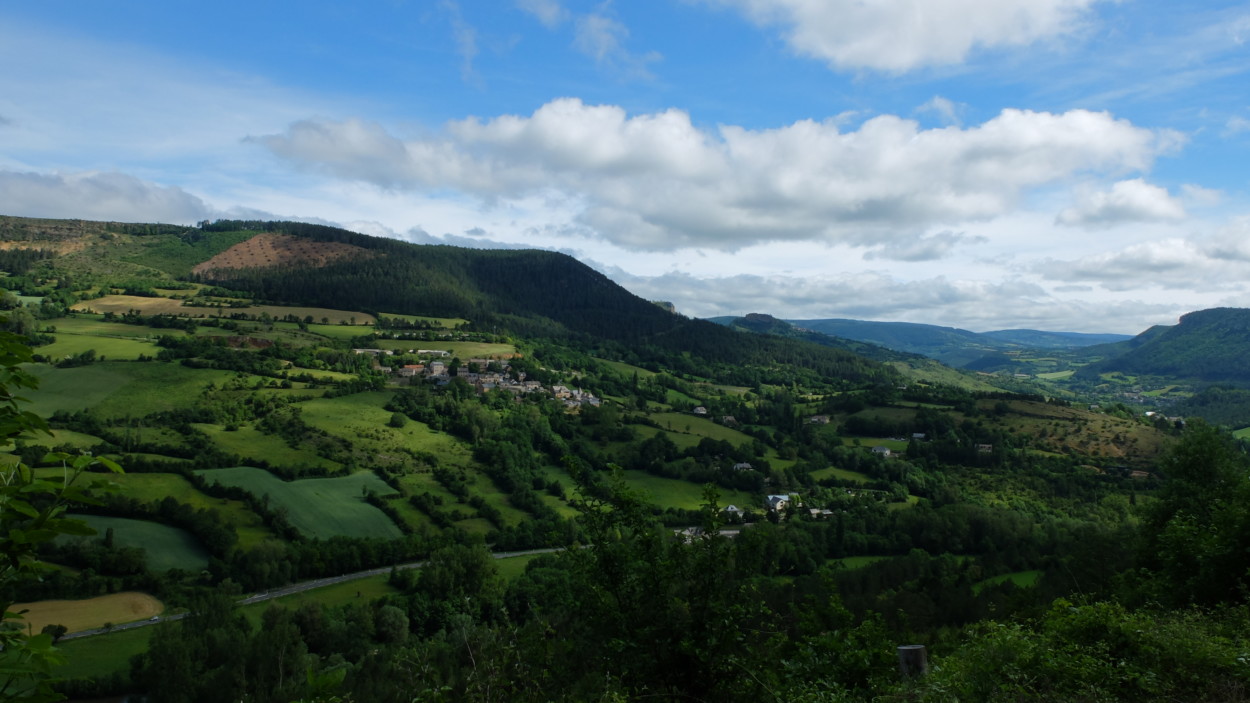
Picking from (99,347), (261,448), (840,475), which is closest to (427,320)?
(99,347)

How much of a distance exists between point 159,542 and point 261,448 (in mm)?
24469

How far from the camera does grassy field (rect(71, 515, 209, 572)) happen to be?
58219 millimetres

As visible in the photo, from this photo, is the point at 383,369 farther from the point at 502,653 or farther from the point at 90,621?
the point at 502,653

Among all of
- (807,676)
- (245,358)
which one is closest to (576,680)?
(807,676)

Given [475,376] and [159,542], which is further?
[475,376]

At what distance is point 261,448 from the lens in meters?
84.1

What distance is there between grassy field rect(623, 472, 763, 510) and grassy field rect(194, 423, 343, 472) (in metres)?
43.8

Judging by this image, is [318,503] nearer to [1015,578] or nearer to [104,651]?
[104,651]

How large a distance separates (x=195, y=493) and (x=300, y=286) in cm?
14500

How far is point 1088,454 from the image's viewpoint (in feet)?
333

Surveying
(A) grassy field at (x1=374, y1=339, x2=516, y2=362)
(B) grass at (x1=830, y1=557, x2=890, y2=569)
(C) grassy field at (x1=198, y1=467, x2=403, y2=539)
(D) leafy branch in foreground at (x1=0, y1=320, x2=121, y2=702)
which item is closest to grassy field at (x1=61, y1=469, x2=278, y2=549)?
(C) grassy field at (x1=198, y1=467, x2=403, y2=539)

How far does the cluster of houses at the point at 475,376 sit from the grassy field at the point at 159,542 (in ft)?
206

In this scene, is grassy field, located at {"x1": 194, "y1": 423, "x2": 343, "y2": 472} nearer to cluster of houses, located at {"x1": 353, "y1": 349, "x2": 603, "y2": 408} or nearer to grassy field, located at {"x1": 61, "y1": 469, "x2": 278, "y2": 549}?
grassy field, located at {"x1": 61, "y1": 469, "x2": 278, "y2": 549}

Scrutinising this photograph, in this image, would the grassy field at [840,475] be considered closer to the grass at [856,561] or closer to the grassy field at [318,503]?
the grass at [856,561]
